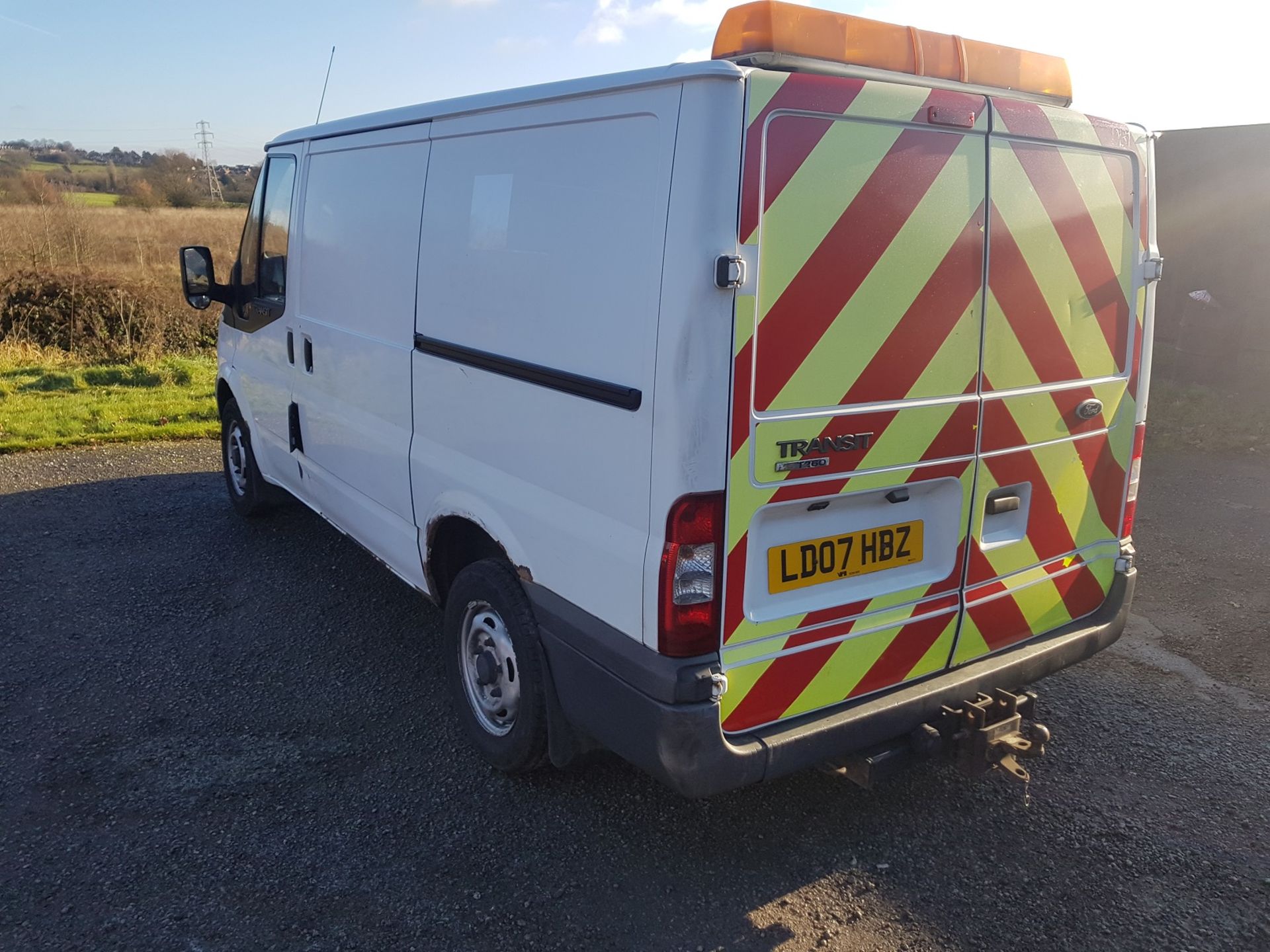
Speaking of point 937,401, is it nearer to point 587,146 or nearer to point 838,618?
point 838,618

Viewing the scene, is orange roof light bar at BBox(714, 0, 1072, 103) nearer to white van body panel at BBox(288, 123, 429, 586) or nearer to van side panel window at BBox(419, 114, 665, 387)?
van side panel window at BBox(419, 114, 665, 387)

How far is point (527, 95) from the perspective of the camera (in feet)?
9.58

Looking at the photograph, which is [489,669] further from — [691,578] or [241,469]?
[241,469]

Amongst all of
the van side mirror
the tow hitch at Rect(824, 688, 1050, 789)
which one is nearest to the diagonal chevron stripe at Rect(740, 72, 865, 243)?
the tow hitch at Rect(824, 688, 1050, 789)

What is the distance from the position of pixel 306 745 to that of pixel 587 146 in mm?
2423

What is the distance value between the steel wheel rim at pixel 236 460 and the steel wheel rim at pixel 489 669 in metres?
3.12

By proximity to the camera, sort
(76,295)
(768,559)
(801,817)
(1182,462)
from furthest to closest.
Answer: (76,295) < (1182,462) < (801,817) < (768,559)

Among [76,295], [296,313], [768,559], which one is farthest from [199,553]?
[76,295]

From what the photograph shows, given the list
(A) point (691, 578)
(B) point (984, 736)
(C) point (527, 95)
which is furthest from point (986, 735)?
(C) point (527, 95)

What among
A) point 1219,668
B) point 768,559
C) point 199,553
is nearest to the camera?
point 768,559

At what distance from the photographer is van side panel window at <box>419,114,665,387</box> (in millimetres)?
2473

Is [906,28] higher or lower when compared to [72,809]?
higher

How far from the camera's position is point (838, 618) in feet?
9.01

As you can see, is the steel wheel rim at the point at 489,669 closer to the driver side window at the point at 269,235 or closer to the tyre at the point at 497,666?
the tyre at the point at 497,666
